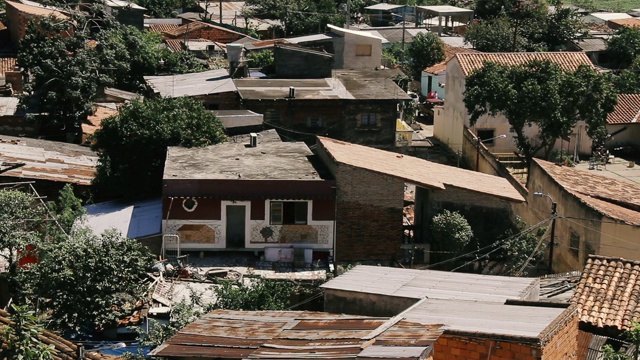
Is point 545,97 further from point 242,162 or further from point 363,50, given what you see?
point 242,162

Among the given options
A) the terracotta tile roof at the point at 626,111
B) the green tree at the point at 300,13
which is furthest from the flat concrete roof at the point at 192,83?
the green tree at the point at 300,13

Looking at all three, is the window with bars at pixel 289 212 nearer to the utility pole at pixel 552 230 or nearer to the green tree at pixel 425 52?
the utility pole at pixel 552 230

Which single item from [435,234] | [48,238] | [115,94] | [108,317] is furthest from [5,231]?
[115,94]

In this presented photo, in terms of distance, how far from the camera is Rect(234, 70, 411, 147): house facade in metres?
44.4

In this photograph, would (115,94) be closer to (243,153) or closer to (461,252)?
(243,153)

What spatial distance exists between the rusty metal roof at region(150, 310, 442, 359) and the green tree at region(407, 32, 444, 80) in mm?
49738

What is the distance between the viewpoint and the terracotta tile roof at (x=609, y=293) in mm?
20069

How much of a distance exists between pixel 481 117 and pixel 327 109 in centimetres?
833

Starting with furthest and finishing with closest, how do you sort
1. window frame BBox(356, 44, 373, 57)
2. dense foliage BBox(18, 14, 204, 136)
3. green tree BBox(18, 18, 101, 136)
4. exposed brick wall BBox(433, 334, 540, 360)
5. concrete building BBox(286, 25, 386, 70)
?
window frame BBox(356, 44, 373, 57)
concrete building BBox(286, 25, 386, 70)
dense foliage BBox(18, 14, 204, 136)
green tree BBox(18, 18, 101, 136)
exposed brick wall BBox(433, 334, 540, 360)

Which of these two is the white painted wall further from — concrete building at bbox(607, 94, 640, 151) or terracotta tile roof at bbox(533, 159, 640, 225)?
concrete building at bbox(607, 94, 640, 151)

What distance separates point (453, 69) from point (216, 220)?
24846mm

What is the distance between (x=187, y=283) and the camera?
94.3 feet

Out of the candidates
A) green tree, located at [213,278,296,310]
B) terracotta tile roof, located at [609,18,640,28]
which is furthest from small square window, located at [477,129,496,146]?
terracotta tile roof, located at [609,18,640,28]

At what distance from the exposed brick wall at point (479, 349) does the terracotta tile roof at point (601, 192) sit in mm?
15760
